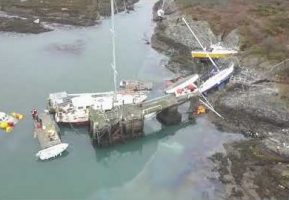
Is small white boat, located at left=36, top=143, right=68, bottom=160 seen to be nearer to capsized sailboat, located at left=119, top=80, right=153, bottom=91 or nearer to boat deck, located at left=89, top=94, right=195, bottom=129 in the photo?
boat deck, located at left=89, top=94, right=195, bottom=129

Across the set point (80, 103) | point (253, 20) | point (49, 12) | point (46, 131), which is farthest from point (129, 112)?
point (49, 12)

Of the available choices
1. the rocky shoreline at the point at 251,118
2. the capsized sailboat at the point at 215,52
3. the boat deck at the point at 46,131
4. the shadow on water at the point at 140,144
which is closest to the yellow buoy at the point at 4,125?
the boat deck at the point at 46,131

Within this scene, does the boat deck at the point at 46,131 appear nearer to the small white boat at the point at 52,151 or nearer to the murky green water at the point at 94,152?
the small white boat at the point at 52,151

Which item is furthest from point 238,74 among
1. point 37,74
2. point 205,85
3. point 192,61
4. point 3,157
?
point 3,157

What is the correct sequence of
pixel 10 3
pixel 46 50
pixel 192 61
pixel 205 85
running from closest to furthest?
pixel 205 85 → pixel 192 61 → pixel 46 50 → pixel 10 3

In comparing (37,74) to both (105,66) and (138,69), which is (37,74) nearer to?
(105,66)

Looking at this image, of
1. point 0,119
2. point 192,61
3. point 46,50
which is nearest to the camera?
point 0,119
